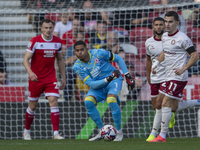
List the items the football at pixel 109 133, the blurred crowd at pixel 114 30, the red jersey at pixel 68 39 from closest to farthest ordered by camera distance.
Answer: the football at pixel 109 133 < the blurred crowd at pixel 114 30 < the red jersey at pixel 68 39

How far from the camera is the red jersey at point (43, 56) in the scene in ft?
24.3

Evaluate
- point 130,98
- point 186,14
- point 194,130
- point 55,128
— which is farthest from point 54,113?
point 186,14

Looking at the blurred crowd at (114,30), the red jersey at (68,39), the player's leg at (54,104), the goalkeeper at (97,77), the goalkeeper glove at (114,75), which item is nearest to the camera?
the goalkeeper glove at (114,75)

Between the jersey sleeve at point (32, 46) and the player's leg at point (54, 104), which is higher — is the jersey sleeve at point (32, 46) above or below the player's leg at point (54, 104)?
above

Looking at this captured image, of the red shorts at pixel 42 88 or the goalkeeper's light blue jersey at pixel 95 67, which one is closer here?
the goalkeeper's light blue jersey at pixel 95 67

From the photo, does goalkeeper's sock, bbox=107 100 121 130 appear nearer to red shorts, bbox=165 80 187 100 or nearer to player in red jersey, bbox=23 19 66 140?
red shorts, bbox=165 80 187 100

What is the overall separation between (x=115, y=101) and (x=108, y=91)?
350 millimetres

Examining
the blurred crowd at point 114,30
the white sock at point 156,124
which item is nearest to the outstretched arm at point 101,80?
the white sock at point 156,124

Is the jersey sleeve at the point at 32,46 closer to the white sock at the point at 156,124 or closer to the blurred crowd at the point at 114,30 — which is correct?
the blurred crowd at the point at 114,30

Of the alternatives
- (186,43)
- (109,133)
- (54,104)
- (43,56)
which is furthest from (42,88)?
(186,43)

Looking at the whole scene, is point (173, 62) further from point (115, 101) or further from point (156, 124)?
point (156, 124)

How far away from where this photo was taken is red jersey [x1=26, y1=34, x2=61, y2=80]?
7.41 metres

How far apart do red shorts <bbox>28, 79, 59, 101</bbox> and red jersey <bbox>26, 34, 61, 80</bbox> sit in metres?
0.12

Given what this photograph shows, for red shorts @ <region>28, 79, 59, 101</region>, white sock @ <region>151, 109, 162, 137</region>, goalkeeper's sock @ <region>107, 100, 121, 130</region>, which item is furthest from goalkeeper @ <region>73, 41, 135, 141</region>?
red shorts @ <region>28, 79, 59, 101</region>
